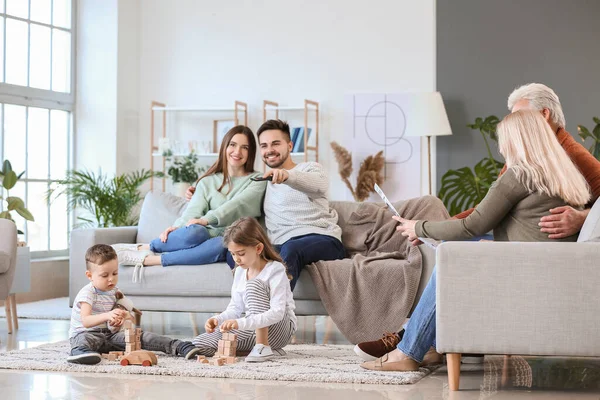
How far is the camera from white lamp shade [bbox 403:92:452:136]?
22.3ft

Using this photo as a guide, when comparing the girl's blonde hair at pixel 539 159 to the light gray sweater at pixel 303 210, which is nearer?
the girl's blonde hair at pixel 539 159

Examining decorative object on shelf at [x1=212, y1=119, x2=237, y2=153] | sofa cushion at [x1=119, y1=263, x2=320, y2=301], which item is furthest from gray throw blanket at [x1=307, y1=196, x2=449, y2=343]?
decorative object on shelf at [x1=212, y1=119, x2=237, y2=153]

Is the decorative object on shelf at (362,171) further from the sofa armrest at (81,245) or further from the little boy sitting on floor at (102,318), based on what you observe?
the little boy sitting on floor at (102,318)

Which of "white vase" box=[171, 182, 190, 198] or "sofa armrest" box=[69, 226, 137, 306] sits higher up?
"white vase" box=[171, 182, 190, 198]

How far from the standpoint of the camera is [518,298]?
9.36 feet

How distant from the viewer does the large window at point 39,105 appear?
6770 millimetres

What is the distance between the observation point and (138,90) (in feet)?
25.4

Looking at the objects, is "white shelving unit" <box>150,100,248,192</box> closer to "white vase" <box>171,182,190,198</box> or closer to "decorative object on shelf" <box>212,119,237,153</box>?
"decorative object on shelf" <box>212,119,237,153</box>

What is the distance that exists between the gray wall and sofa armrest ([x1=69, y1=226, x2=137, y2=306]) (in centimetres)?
320

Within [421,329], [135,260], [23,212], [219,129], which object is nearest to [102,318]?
[135,260]

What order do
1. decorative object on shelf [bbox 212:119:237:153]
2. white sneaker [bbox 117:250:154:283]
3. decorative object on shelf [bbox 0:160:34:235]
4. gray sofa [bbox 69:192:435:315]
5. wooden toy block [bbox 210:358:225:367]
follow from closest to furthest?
wooden toy block [bbox 210:358:225:367] < gray sofa [bbox 69:192:435:315] < white sneaker [bbox 117:250:154:283] < decorative object on shelf [bbox 0:160:34:235] < decorative object on shelf [bbox 212:119:237:153]

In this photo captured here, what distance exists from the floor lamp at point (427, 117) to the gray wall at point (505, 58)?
10.7 inches

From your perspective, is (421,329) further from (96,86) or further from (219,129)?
(96,86)

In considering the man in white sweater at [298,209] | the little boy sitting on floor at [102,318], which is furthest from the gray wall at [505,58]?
the little boy sitting on floor at [102,318]
